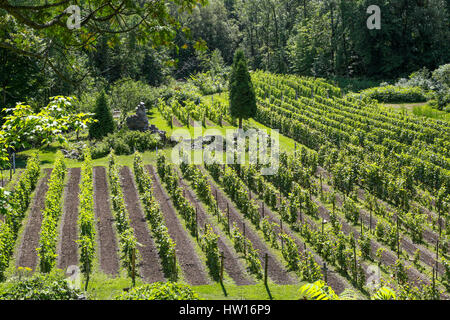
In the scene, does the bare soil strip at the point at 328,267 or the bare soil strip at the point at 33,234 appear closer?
the bare soil strip at the point at 328,267

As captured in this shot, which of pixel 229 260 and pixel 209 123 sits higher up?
pixel 209 123

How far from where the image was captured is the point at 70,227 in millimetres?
18000

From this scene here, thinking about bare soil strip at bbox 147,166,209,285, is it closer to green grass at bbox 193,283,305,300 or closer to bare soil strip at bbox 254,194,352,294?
green grass at bbox 193,283,305,300

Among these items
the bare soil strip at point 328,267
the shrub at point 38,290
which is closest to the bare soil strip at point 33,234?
the shrub at point 38,290

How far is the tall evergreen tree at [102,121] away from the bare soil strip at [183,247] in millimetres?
9821

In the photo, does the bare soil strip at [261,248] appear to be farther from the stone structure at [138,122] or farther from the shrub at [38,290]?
the stone structure at [138,122]

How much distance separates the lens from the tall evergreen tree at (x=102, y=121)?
29922 mm

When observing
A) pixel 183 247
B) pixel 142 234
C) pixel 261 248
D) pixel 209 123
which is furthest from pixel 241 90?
pixel 183 247

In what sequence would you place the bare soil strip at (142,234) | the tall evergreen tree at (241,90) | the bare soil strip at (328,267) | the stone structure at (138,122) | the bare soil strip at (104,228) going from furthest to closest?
the stone structure at (138,122)
the tall evergreen tree at (241,90)
the bare soil strip at (104,228)
the bare soil strip at (142,234)
the bare soil strip at (328,267)

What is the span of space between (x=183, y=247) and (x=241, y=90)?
16.2 m

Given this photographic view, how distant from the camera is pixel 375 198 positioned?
65.0ft

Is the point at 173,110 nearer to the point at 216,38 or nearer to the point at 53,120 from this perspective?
the point at 53,120

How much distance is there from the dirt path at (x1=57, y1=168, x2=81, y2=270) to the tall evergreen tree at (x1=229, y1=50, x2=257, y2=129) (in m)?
11.8

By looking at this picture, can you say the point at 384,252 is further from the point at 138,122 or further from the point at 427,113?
the point at 427,113
